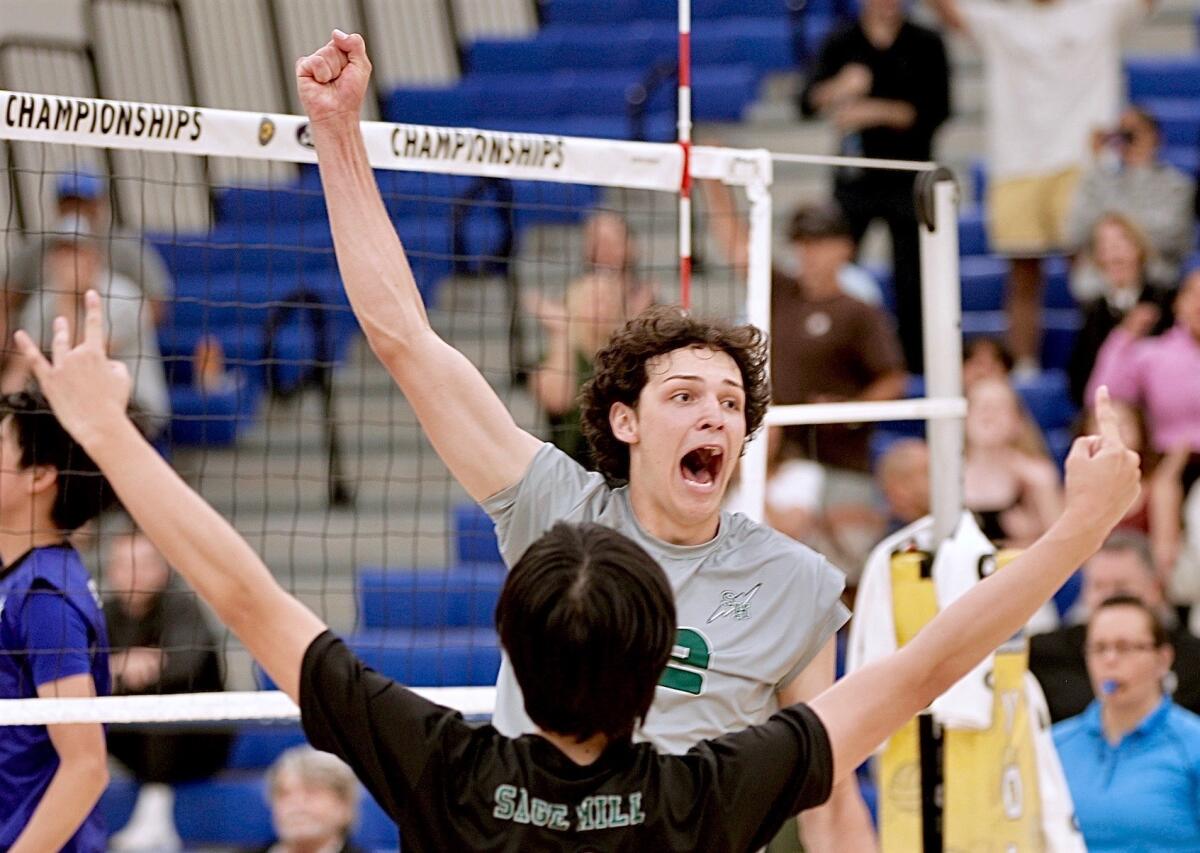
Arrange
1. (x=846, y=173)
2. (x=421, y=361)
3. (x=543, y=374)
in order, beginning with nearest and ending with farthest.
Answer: (x=421, y=361)
(x=543, y=374)
(x=846, y=173)

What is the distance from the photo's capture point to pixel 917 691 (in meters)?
2.68

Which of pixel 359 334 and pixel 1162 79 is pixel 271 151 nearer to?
pixel 359 334

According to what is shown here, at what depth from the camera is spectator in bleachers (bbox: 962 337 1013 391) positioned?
320 inches

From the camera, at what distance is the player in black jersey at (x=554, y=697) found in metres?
2.48

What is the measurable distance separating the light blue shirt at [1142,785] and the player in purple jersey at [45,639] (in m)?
3.21

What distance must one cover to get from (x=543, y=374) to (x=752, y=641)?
166 inches

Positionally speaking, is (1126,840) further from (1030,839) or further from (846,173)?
(846,173)

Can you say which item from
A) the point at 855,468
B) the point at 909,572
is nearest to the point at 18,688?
the point at 909,572

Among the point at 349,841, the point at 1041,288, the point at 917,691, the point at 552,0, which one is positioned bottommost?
the point at 349,841

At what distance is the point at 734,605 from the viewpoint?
3361 mm

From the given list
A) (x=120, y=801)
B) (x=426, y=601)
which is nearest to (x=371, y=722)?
(x=120, y=801)

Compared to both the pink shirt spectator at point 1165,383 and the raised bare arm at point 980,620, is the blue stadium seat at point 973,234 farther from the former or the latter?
the raised bare arm at point 980,620

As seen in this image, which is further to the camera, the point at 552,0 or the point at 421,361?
the point at 552,0

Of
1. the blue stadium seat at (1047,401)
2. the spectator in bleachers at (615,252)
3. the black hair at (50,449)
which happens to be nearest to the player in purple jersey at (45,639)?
the black hair at (50,449)
